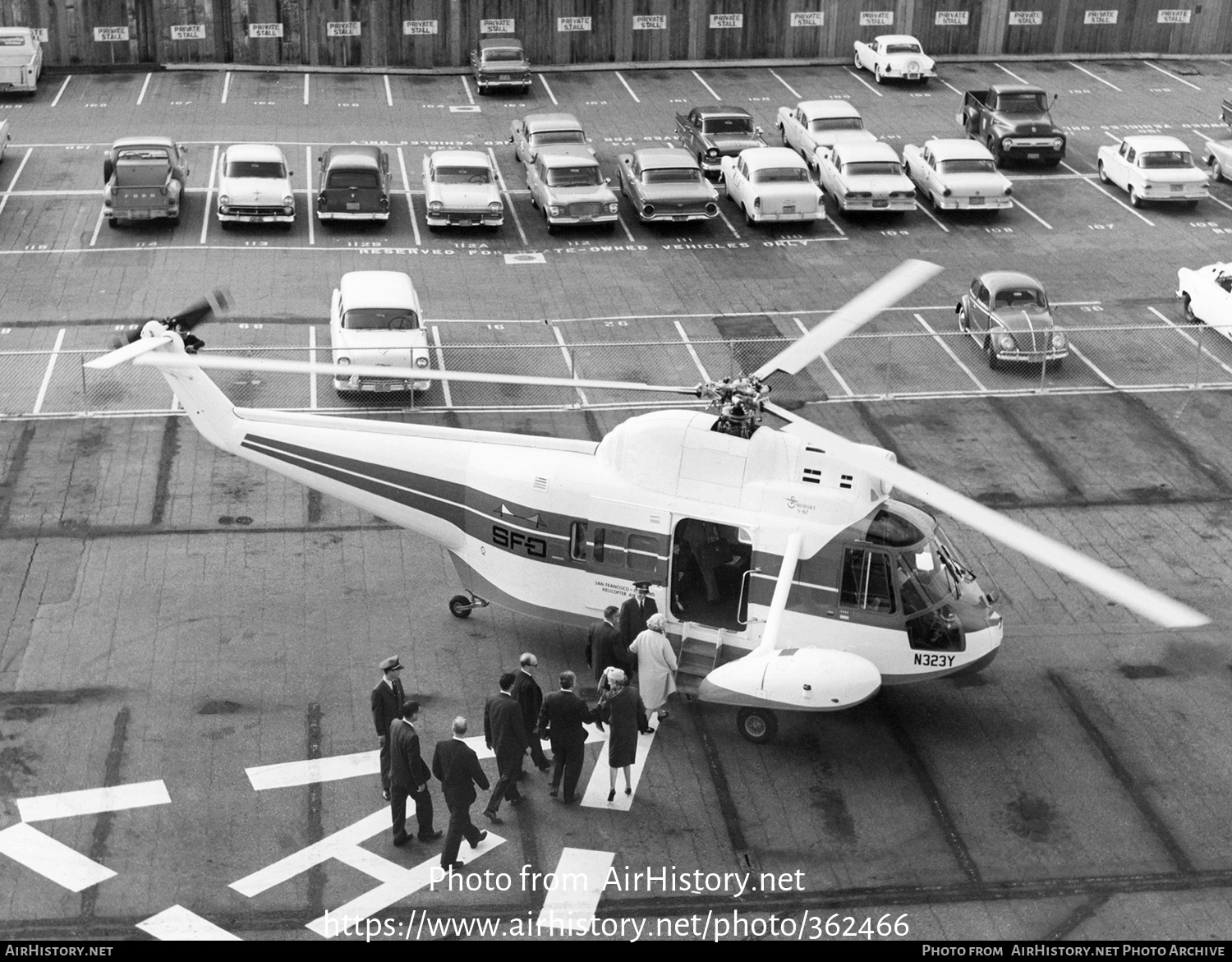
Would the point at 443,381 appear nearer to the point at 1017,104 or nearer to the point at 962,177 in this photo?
the point at 962,177

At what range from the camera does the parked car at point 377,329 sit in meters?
28.5

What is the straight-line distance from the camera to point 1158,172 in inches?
1587

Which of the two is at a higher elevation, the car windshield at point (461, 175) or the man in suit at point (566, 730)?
the car windshield at point (461, 175)

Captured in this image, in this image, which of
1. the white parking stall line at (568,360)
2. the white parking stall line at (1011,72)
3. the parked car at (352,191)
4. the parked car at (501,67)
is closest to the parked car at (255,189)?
the parked car at (352,191)

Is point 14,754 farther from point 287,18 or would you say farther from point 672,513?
point 287,18

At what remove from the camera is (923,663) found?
1900 cm

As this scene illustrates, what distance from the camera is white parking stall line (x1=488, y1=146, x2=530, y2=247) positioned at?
38.1 meters

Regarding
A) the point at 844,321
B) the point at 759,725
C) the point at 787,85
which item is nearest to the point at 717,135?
the point at 787,85

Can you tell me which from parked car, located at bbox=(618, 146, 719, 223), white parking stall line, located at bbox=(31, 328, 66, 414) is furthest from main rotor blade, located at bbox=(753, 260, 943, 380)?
parked car, located at bbox=(618, 146, 719, 223)

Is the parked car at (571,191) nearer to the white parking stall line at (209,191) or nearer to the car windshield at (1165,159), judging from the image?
the white parking stall line at (209,191)

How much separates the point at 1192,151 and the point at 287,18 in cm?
2762

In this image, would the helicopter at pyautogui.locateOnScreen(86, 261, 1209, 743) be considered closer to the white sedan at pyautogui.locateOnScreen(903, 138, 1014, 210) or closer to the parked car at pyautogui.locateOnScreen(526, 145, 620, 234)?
the parked car at pyautogui.locateOnScreen(526, 145, 620, 234)

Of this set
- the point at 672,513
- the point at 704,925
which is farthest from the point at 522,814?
the point at 672,513

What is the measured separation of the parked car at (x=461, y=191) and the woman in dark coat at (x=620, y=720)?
839 inches
